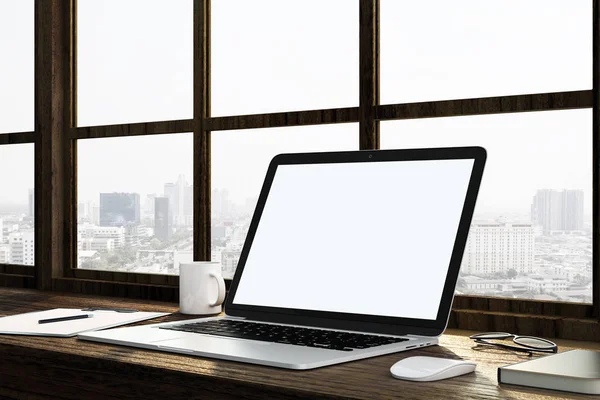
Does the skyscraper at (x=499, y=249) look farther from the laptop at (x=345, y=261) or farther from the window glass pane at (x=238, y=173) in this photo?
the window glass pane at (x=238, y=173)

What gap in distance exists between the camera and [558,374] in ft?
3.20

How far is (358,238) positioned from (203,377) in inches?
19.2

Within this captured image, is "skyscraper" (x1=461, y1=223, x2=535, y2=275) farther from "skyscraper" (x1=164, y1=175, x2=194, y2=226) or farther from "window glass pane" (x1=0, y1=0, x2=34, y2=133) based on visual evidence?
"window glass pane" (x1=0, y1=0, x2=34, y2=133)

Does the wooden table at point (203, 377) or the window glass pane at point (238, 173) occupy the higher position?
the window glass pane at point (238, 173)

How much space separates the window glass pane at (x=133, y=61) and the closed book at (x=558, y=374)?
1281 millimetres

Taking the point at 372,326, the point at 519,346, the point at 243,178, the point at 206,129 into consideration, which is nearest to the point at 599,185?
the point at 519,346

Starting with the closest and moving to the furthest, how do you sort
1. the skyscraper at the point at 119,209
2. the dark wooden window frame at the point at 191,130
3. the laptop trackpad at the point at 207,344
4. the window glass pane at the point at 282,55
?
1. the laptop trackpad at the point at 207,344
2. the dark wooden window frame at the point at 191,130
3. the window glass pane at the point at 282,55
4. the skyscraper at the point at 119,209

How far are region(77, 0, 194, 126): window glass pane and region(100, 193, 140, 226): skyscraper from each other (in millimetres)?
207

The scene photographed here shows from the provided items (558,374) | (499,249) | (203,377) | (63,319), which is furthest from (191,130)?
(558,374)

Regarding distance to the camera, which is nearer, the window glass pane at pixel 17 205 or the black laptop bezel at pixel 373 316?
the black laptop bezel at pixel 373 316

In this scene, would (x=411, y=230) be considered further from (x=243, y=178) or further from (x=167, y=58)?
(x=167, y=58)

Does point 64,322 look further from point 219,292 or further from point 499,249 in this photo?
point 499,249

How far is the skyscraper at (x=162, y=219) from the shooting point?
212 centimetres

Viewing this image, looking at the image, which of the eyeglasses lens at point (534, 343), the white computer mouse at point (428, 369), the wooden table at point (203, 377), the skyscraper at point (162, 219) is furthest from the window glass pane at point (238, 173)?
the white computer mouse at point (428, 369)
